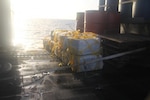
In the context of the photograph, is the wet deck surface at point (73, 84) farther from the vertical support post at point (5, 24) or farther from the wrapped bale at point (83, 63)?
the vertical support post at point (5, 24)

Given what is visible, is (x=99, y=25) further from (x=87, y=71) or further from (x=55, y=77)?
(x=55, y=77)

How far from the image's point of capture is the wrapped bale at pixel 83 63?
31.5 feet

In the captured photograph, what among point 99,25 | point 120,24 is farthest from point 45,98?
point 120,24

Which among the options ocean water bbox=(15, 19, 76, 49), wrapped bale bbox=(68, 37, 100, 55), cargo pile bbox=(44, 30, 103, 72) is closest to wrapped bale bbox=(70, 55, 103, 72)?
cargo pile bbox=(44, 30, 103, 72)

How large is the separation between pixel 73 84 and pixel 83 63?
134 cm

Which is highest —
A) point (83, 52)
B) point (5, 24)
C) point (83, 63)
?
point (5, 24)

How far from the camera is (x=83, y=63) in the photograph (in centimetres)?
948

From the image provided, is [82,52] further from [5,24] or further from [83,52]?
[5,24]

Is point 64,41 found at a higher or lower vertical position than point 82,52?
higher

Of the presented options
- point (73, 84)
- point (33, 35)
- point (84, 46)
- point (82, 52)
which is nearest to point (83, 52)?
point (82, 52)

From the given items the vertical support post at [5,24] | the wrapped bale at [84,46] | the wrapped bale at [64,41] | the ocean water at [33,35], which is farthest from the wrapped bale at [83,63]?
the ocean water at [33,35]

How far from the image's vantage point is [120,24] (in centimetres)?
1461

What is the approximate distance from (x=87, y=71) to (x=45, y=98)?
320 cm

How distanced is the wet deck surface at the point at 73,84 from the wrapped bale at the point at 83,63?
0.76ft
